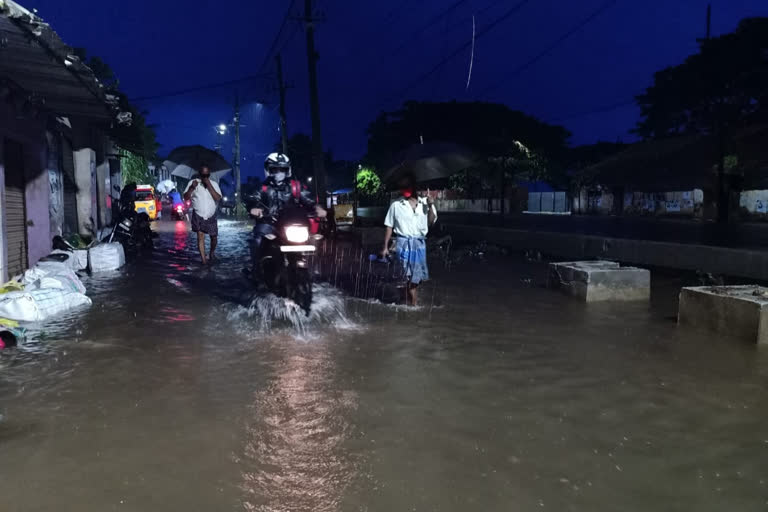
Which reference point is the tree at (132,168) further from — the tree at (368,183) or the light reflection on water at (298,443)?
the light reflection on water at (298,443)

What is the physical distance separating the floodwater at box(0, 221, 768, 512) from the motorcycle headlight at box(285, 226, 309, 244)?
3.36 ft

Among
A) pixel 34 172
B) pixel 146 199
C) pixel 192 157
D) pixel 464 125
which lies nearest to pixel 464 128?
pixel 464 125

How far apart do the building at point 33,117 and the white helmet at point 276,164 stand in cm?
260

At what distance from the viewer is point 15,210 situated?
9492 mm

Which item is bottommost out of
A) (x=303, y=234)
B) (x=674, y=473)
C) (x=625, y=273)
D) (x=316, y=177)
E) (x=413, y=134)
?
(x=674, y=473)

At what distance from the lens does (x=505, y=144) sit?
1728 centimetres

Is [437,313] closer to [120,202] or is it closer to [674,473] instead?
[674,473]

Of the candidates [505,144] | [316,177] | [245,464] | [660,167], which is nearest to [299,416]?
[245,464]

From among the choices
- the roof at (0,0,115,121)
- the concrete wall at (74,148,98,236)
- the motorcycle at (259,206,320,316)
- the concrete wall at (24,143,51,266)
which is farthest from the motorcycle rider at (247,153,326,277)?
the concrete wall at (74,148,98,236)

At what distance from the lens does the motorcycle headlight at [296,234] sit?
711cm

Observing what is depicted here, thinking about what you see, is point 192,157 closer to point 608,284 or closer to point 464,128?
point 608,284

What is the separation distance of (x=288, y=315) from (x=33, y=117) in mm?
6592

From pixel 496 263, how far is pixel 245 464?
10.7m

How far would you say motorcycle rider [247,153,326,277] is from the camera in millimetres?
8172
